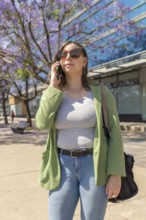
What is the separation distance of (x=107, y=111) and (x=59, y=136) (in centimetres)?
38

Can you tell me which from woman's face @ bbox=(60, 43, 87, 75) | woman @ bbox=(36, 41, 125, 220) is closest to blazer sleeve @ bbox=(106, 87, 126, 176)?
woman @ bbox=(36, 41, 125, 220)

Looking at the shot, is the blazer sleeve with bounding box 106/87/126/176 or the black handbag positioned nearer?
the blazer sleeve with bounding box 106/87/126/176

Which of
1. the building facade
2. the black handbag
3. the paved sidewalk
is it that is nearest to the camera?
the black handbag

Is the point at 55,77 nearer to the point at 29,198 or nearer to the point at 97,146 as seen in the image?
the point at 97,146

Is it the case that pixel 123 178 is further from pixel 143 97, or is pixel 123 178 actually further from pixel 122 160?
pixel 143 97

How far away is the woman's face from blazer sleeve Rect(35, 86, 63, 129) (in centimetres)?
19

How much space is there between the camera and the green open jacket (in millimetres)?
2211

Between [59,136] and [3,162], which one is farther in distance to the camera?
[3,162]

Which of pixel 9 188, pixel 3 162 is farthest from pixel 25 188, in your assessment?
pixel 3 162

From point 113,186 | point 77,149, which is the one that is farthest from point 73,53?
point 113,186

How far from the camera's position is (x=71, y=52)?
239cm

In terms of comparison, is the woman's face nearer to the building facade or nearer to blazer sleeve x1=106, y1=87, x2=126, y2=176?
blazer sleeve x1=106, y1=87, x2=126, y2=176

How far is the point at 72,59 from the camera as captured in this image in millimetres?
2389

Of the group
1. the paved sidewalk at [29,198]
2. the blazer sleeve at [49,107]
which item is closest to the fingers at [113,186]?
the blazer sleeve at [49,107]
